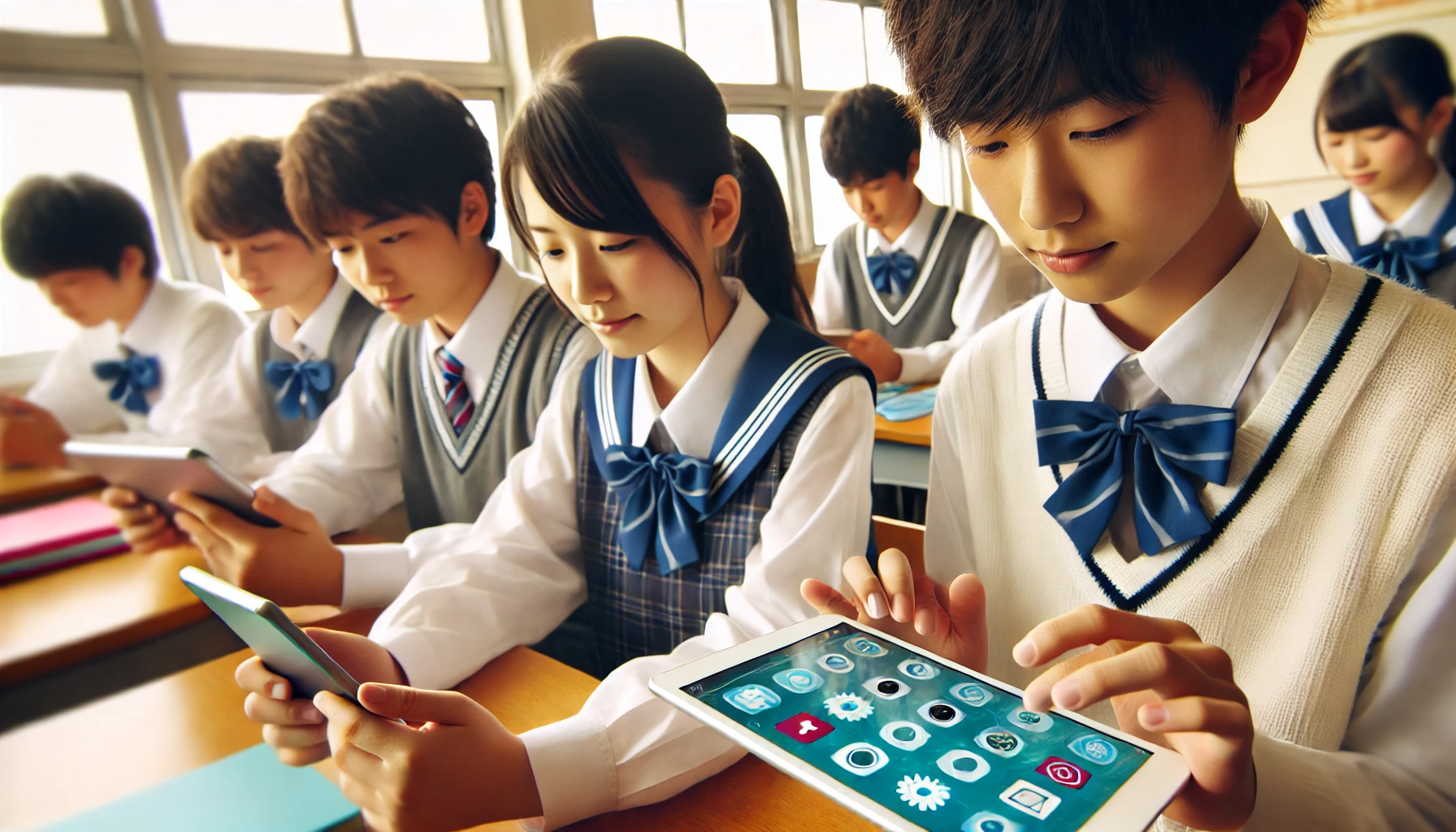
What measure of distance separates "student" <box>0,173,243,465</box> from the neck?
84 centimetres

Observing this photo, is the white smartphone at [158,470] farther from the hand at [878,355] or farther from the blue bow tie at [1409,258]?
the blue bow tie at [1409,258]

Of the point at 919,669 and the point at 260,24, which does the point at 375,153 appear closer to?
the point at 260,24

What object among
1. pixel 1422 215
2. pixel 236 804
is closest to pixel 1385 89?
pixel 1422 215

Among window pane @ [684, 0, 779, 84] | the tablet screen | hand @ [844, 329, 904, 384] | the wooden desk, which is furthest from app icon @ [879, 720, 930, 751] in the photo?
hand @ [844, 329, 904, 384]

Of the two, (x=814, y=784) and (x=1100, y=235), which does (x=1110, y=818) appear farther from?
(x=1100, y=235)

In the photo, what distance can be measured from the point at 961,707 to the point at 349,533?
0.97 meters

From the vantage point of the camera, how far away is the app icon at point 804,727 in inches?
13.3

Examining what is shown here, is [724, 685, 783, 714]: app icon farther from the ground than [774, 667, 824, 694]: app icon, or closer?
farther from the ground

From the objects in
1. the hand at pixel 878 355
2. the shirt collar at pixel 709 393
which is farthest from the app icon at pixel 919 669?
the hand at pixel 878 355

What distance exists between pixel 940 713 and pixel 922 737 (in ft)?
0.07

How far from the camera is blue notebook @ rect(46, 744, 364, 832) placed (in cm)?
49

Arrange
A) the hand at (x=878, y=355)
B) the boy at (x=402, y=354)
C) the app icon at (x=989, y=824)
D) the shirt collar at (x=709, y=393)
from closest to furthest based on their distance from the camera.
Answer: the app icon at (x=989, y=824)
the shirt collar at (x=709, y=393)
the boy at (x=402, y=354)
the hand at (x=878, y=355)

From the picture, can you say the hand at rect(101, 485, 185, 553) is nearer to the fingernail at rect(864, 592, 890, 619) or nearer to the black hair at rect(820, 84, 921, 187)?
the fingernail at rect(864, 592, 890, 619)

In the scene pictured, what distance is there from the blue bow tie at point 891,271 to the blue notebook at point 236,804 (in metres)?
1.81
